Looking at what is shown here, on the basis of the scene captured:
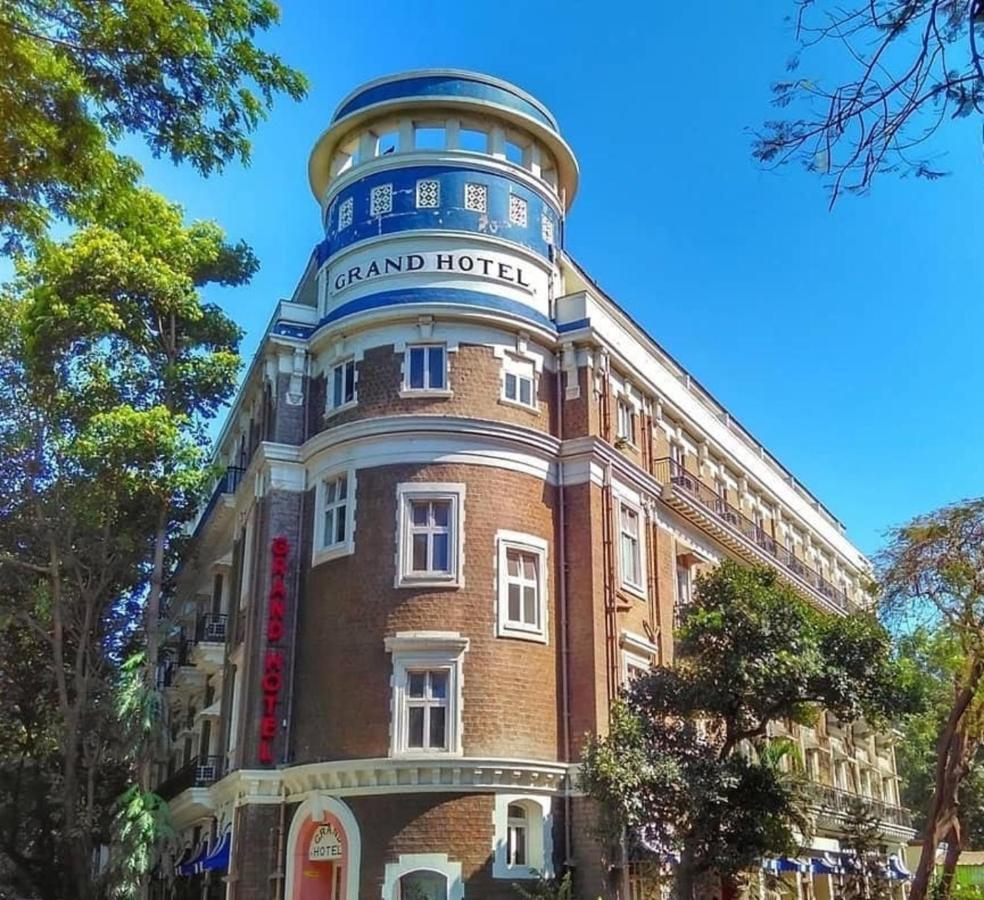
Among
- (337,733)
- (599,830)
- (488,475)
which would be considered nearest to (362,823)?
(337,733)

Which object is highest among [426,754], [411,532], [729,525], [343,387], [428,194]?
[428,194]

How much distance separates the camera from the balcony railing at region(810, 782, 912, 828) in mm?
29216

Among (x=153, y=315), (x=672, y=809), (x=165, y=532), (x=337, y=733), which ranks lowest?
(x=672, y=809)

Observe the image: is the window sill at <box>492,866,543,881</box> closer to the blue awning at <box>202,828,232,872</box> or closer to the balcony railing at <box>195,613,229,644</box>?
the blue awning at <box>202,828,232,872</box>

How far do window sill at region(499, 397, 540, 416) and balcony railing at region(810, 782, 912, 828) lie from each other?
383 inches

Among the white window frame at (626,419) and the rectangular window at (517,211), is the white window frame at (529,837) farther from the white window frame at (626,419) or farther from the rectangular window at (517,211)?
the rectangular window at (517,211)

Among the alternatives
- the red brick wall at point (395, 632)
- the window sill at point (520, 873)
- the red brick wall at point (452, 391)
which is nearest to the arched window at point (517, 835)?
the window sill at point (520, 873)

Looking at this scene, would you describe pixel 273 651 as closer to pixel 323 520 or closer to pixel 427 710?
pixel 323 520

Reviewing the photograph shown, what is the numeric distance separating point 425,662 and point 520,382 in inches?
263

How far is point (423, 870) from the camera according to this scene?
66.0ft

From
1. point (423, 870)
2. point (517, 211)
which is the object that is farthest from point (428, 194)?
point (423, 870)

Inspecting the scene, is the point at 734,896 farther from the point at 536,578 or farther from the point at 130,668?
the point at 130,668

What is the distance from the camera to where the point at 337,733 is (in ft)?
71.0

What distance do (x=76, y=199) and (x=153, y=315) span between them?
1948 centimetres
